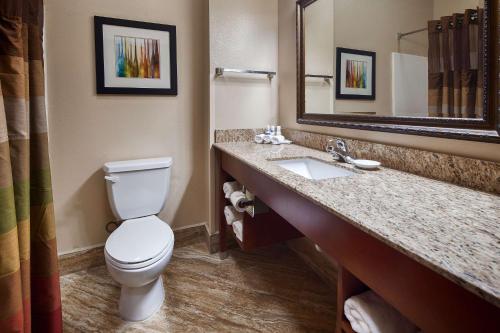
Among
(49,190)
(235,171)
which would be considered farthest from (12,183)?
(235,171)

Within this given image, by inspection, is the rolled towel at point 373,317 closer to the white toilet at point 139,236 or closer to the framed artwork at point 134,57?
the white toilet at point 139,236

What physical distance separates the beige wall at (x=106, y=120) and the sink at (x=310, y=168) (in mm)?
908

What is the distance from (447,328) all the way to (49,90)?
2222 mm

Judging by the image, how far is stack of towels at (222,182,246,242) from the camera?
67.1 inches

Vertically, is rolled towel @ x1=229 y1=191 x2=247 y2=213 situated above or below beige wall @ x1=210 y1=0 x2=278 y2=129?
below

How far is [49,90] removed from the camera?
1779 millimetres

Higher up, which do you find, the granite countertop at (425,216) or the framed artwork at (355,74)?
the framed artwork at (355,74)

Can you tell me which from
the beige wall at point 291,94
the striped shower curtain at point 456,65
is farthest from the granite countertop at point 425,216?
the striped shower curtain at point 456,65

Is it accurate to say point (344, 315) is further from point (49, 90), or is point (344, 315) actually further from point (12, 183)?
point (49, 90)

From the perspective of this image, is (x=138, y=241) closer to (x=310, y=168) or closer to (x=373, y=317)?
(x=310, y=168)

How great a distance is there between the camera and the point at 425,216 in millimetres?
727

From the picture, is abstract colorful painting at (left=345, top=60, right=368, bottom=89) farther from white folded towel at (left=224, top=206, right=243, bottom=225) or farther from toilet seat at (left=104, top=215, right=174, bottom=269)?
toilet seat at (left=104, top=215, right=174, bottom=269)

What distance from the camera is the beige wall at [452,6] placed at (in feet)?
3.20

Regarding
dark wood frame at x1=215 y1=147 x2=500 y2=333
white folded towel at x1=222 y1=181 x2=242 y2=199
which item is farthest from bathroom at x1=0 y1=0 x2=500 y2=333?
white folded towel at x1=222 y1=181 x2=242 y2=199
